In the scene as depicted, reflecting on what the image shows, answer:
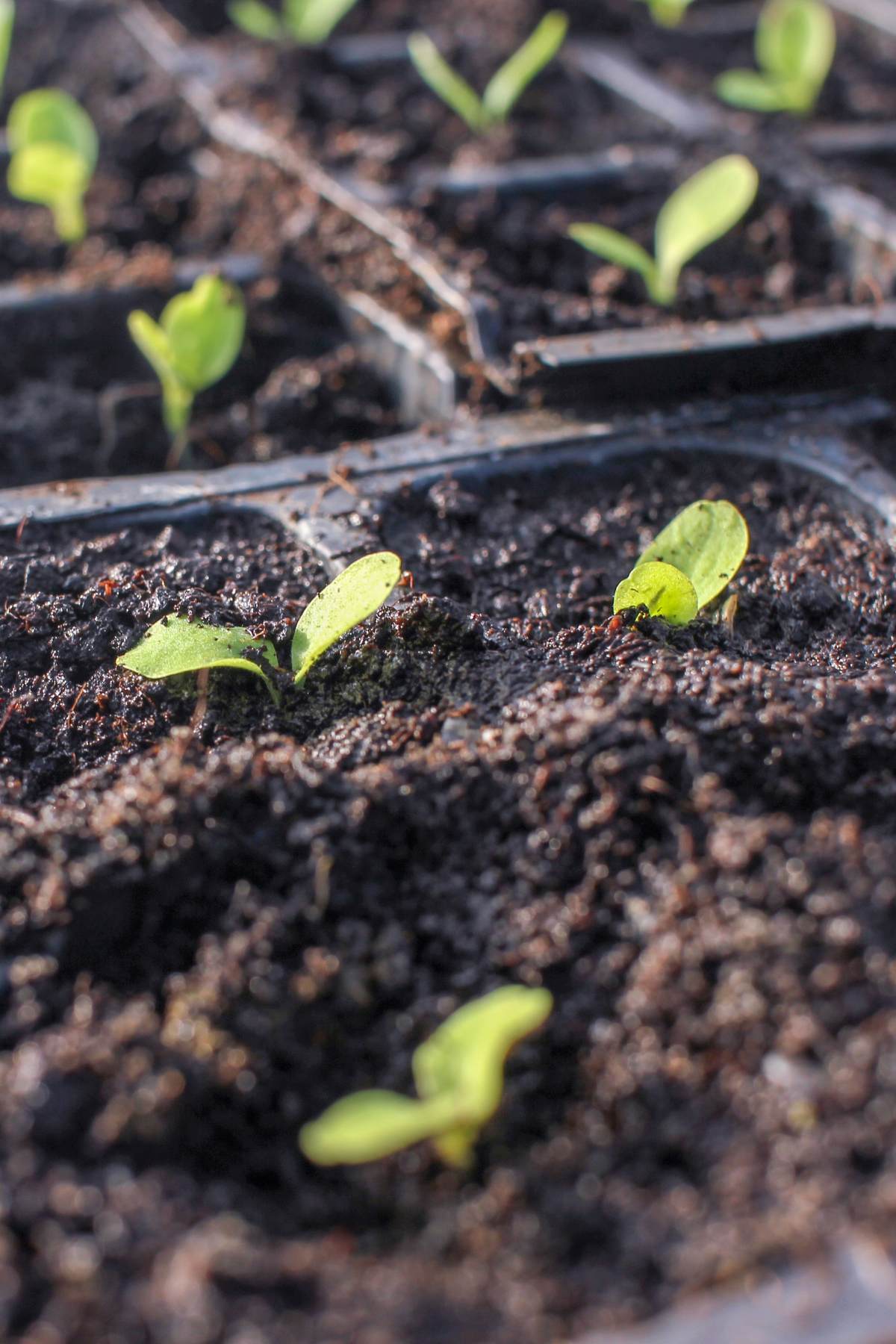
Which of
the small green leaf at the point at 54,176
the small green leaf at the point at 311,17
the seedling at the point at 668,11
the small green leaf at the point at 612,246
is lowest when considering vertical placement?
the small green leaf at the point at 612,246

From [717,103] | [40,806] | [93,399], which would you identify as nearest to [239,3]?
[717,103]

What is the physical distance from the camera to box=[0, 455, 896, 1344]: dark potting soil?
637mm

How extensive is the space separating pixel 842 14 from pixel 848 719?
231 cm

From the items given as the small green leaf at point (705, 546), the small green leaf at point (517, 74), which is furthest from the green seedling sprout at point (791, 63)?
the small green leaf at point (705, 546)

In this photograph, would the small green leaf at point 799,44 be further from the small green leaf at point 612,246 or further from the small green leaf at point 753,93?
the small green leaf at point 612,246

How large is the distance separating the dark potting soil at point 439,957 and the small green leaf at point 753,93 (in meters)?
1.27

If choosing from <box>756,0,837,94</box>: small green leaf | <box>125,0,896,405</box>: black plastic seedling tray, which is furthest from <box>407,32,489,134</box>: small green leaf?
<box>756,0,837,94</box>: small green leaf

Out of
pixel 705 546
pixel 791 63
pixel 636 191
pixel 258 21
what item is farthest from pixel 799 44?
pixel 705 546

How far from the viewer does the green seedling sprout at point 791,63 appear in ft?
6.78

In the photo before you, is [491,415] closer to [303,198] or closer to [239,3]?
[303,198]

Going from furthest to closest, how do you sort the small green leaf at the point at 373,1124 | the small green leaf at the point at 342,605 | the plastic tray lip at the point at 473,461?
the plastic tray lip at the point at 473,461
the small green leaf at the point at 342,605
the small green leaf at the point at 373,1124

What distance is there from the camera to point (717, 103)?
7.41ft

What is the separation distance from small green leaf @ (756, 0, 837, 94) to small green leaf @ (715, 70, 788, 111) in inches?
1.3

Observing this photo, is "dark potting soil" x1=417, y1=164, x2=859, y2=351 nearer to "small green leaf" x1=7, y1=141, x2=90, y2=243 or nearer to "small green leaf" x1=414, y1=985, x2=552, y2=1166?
"small green leaf" x1=7, y1=141, x2=90, y2=243
